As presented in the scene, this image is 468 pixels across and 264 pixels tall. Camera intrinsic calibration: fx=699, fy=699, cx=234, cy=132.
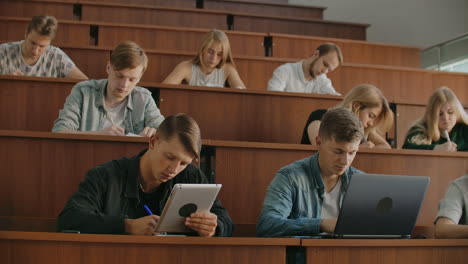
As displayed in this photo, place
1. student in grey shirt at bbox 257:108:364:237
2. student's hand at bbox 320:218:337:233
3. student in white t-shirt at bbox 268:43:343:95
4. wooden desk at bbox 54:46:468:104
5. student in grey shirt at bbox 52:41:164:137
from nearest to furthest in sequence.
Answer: student's hand at bbox 320:218:337:233
student in grey shirt at bbox 257:108:364:237
student in grey shirt at bbox 52:41:164:137
student in white t-shirt at bbox 268:43:343:95
wooden desk at bbox 54:46:468:104

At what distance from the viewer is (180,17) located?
12.6 ft

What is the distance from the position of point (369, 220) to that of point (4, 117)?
1.23 metres

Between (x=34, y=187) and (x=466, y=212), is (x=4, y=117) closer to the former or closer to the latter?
(x=34, y=187)

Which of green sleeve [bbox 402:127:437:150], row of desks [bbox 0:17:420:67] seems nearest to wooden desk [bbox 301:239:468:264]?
green sleeve [bbox 402:127:437:150]

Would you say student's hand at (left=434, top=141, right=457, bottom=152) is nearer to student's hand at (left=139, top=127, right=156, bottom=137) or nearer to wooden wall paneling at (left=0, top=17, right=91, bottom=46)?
student's hand at (left=139, top=127, right=156, bottom=137)

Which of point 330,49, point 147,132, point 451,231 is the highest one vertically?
point 330,49

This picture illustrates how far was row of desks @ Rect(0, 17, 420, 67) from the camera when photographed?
3.29m

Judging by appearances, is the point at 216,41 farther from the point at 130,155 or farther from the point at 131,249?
the point at 131,249

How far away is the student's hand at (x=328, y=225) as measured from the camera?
1.36m

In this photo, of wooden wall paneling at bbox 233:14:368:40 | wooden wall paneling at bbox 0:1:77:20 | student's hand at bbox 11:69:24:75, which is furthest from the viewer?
wooden wall paneling at bbox 233:14:368:40

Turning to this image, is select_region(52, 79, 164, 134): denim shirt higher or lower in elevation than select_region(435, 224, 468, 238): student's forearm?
higher

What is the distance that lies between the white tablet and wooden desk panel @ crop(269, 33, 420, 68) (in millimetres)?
2218

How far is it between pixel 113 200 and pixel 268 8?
10.0 ft

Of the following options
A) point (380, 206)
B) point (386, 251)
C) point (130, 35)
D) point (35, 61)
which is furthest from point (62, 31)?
point (386, 251)
